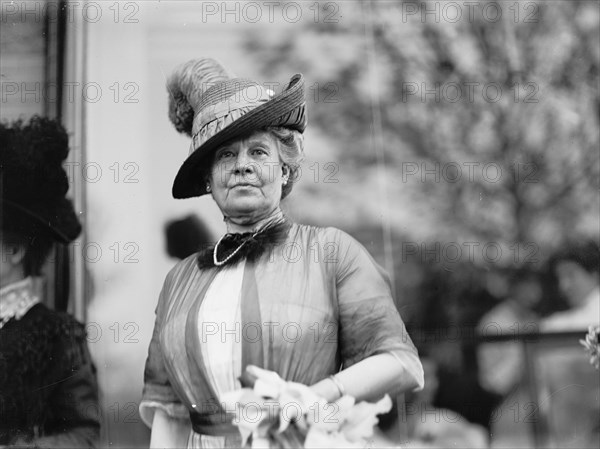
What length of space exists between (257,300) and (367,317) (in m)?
0.34

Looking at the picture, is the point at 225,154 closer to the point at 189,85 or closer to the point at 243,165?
the point at 243,165

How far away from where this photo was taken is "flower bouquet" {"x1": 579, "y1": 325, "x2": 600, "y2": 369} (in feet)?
11.3

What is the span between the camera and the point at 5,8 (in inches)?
141

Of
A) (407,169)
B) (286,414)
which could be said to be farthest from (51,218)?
(407,169)

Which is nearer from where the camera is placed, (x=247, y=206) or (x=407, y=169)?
(x=247, y=206)

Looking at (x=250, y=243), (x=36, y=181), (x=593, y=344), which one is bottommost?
(x=593, y=344)

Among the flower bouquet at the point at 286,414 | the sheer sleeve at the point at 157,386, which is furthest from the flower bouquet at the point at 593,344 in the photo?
the sheer sleeve at the point at 157,386

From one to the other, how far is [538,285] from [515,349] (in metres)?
0.24

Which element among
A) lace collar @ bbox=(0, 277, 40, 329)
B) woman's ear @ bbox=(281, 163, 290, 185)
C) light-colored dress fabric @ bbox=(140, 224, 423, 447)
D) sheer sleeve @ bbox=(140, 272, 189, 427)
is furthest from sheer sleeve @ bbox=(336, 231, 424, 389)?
lace collar @ bbox=(0, 277, 40, 329)

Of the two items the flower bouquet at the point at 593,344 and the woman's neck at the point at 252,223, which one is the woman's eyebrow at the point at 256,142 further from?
the flower bouquet at the point at 593,344

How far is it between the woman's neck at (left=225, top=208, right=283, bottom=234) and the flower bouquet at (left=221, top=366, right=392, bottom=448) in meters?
0.46

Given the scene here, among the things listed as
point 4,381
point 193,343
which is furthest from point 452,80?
point 4,381

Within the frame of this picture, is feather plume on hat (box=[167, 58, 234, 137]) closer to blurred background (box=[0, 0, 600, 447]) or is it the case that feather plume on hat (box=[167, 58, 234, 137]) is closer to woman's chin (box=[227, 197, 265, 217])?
blurred background (box=[0, 0, 600, 447])

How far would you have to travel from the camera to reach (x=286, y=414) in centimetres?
299
